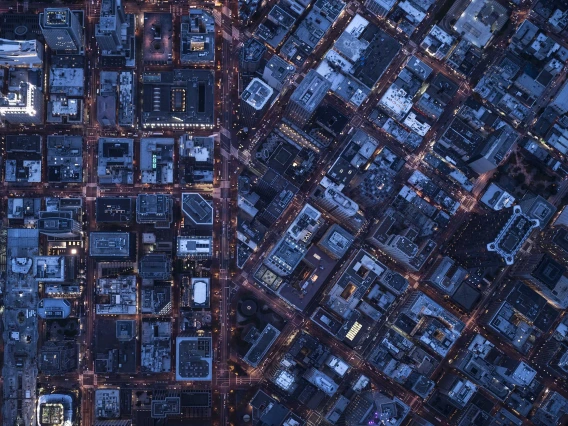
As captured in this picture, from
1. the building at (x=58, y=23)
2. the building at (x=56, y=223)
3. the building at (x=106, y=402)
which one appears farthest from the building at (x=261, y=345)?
the building at (x=58, y=23)

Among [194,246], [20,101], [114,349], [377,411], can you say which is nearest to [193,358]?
[114,349]

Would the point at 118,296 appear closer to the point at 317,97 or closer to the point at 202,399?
the point at 202,399

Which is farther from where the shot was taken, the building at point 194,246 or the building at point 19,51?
the building at point 194,246

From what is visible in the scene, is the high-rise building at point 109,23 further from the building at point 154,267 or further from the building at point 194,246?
the building at point 154,267

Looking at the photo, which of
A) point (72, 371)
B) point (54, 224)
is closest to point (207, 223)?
point (54, 224)

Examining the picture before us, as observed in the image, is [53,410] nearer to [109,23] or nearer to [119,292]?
[119,292]

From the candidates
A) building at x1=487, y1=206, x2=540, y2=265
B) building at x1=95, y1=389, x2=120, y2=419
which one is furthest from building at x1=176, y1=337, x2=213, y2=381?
building at x1=487, y1=206, x2=540, y2=265

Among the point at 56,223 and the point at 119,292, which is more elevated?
the point at 56,223
